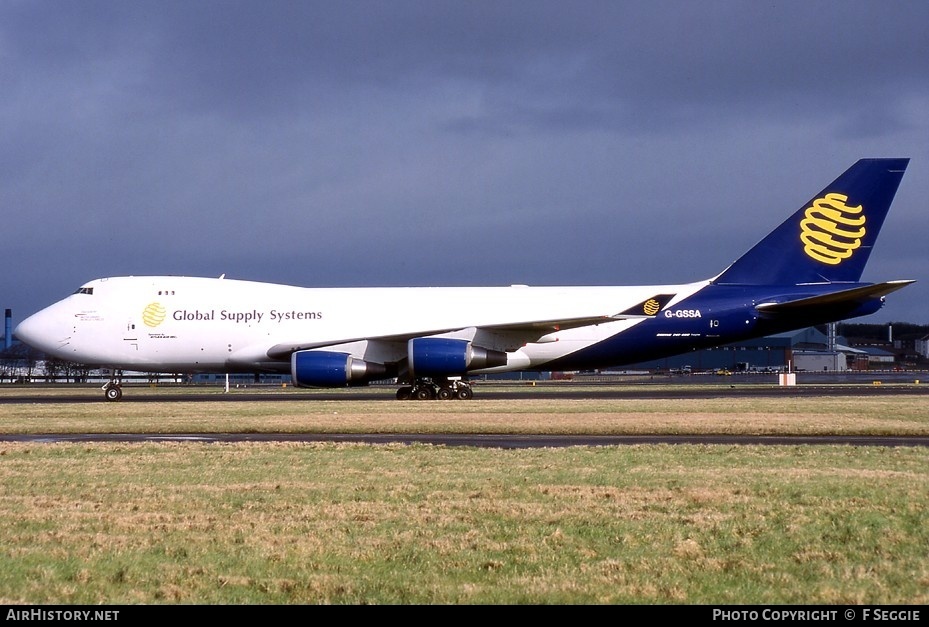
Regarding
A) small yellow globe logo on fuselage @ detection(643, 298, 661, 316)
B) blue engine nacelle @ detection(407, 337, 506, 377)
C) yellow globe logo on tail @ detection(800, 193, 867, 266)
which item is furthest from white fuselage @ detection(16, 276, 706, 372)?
yellow globe logo on tail @ detection(800, 193, 867, 266)

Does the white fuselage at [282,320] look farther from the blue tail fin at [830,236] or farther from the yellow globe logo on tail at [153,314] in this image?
the blue tail fin at [830,236]

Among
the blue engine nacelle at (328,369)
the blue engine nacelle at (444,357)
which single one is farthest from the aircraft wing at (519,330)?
the blue engine nacelle at (328,369)

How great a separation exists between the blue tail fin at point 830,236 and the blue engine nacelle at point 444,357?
880 centimetres

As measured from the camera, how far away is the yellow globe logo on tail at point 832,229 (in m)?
32.5

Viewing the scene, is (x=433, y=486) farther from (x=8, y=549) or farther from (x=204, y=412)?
(x=204, y=412)

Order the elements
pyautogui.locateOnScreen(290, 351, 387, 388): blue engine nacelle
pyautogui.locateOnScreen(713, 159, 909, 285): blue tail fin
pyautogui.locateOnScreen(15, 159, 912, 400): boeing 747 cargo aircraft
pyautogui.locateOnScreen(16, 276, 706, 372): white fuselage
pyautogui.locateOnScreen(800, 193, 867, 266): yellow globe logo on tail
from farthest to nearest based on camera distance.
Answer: pyautogui.locateOnScreen(16, 276, 706, 372): white fuselage → pyautogui.locateOnScreen(800, 193, 867, 266): yellow globe logo on tail → pyautogui.locateOnScreen(713, 159, 909, 285): blue tail fin → pyautogui.locateOnScreen(15, 159, 912, 400): boeing 747 cargo aircraft → pyautogui.locateOnScreen(290, 351, 387, 388): blue engine nacelle

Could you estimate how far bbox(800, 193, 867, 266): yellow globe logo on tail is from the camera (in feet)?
107

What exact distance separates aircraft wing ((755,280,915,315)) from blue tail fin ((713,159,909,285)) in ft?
3.72

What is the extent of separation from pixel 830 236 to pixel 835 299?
2.69 metres

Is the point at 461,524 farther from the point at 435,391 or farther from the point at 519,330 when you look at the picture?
the point at 435,391

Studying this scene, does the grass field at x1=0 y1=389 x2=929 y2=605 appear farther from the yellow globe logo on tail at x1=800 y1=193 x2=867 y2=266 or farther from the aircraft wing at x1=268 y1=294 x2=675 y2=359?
the yellow globe logo on tail at x1=800 y1=193 x2=867 y2=266

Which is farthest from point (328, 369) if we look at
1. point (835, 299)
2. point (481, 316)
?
point (835, 299)

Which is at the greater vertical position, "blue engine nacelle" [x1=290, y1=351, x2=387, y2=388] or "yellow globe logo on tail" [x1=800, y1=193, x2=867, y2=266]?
"yellow globe logo on tail" [x1=800, y1=193, x2=867, y2=266]

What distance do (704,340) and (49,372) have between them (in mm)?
80940
